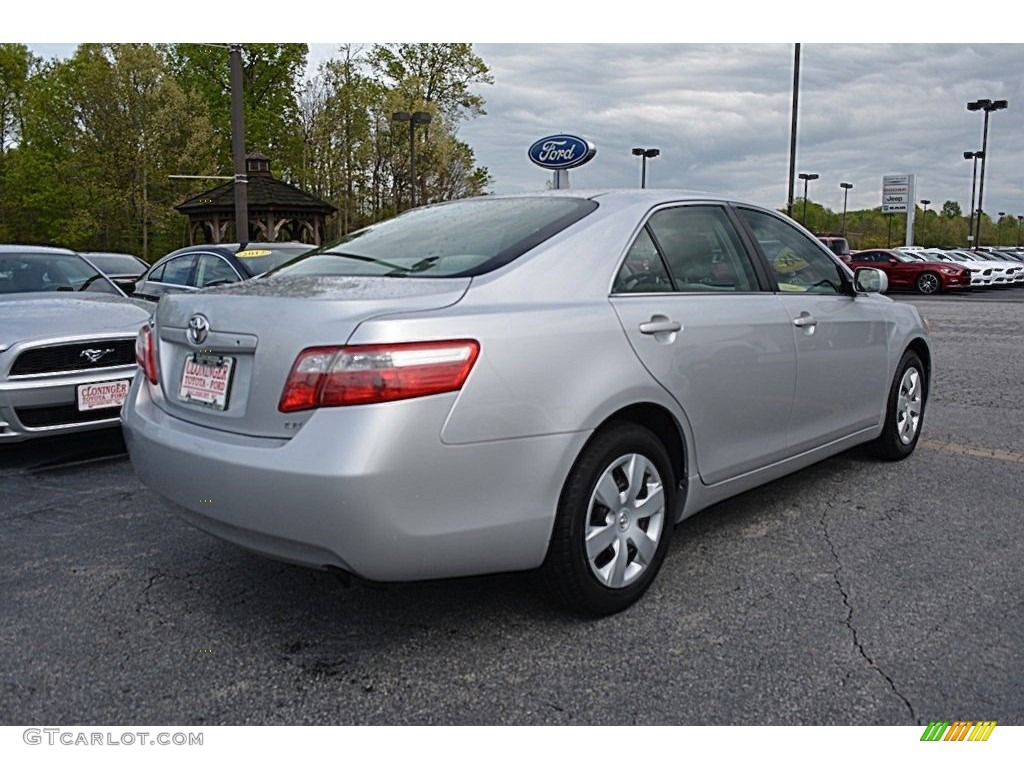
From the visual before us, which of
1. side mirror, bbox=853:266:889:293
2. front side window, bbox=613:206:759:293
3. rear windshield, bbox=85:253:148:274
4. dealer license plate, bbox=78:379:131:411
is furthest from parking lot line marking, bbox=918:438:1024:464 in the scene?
rear windshield, bbox=85:253:148:274

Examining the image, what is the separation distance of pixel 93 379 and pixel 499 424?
3555 millimetres

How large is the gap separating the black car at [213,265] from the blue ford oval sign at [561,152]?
605 centimetres

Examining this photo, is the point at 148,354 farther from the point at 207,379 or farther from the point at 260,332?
the point at 260,332

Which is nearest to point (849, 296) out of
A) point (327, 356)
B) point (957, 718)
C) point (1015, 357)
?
point (957, 718)

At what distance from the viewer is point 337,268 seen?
3400 millimetres

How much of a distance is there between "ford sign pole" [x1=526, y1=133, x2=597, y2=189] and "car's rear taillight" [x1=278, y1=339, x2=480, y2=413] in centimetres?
1144

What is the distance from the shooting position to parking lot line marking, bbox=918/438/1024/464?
5.45 metres

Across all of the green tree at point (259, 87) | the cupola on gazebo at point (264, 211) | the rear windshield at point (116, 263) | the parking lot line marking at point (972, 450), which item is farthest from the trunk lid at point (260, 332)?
the green tree at point (259, 87)

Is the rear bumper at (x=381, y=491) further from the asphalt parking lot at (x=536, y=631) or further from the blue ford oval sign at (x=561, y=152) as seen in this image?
the blue ford oval sign at (x=561, y=152)

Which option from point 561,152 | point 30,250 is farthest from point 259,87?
point 30,250

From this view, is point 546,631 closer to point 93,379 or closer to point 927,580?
point 927,580

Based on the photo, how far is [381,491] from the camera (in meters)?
2.50

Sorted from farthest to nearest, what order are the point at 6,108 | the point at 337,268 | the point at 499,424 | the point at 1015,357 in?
the point at 6,108 < the point at 1015,357 < the point at 337,268 < the point at 499,424

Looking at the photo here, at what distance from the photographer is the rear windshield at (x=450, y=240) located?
10.2ft
